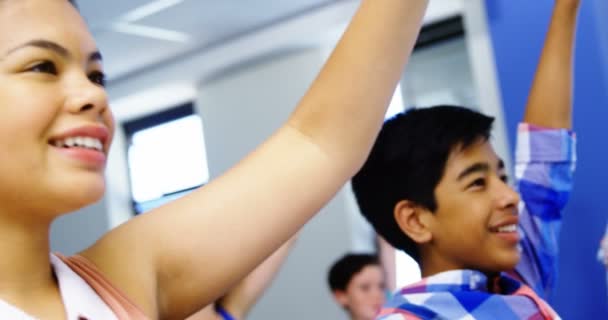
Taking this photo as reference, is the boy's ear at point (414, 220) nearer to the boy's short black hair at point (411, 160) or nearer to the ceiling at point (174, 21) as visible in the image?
the boy's short black hair at point (411, 160)

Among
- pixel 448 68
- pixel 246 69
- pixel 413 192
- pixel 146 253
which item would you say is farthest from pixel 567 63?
pixel 246 69

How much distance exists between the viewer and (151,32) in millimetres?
2924

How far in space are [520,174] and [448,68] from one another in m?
1.92

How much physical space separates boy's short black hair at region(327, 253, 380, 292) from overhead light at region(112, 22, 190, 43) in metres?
1.24

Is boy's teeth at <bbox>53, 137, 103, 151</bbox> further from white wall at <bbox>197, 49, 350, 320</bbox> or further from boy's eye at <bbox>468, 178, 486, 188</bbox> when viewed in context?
white wall at <bbox>197, 49, 350, 320</bbox>

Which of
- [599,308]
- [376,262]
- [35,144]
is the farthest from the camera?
[376,262]

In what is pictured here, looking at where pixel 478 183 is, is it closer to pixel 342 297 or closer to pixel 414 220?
pixel 414 220

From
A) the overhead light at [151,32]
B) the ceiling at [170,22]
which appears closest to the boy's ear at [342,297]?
the ceiling at [170,22]

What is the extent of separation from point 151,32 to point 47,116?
102 inches

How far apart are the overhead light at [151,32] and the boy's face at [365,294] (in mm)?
1323

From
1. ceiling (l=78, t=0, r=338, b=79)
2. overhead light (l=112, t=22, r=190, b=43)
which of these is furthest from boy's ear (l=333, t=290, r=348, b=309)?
overhead light (l=112, t=22, r=190, b=43)

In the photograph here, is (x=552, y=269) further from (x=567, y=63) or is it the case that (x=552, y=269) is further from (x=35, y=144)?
(x=35, y=144)

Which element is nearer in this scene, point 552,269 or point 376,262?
point 552,269

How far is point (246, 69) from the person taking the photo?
3.32 metres
